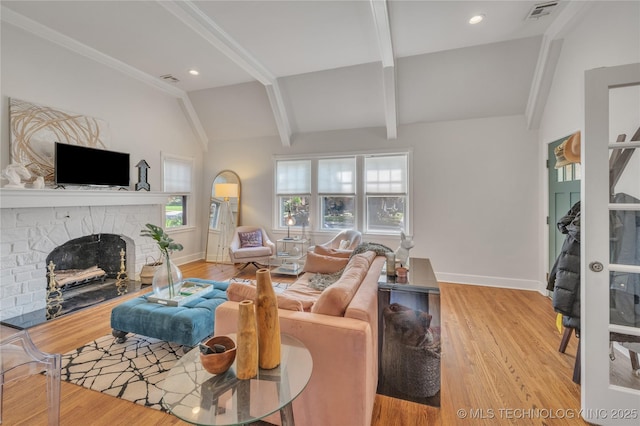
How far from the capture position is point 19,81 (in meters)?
3.06

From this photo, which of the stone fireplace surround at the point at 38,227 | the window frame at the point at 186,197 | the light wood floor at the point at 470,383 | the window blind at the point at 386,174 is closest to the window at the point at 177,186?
the window frame at the point at 186,197

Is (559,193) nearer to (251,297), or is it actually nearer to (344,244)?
(344,244)

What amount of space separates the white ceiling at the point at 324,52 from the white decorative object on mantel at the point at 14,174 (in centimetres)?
157

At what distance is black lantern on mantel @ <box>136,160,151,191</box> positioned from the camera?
14.3ft

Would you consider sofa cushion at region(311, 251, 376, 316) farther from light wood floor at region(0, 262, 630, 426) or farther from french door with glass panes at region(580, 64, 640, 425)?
french door with glass panes at region(580, 64, 640, 425)

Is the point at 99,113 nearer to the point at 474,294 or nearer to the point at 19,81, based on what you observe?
the point at 19,81

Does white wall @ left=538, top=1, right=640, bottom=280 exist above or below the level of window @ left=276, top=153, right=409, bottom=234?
above

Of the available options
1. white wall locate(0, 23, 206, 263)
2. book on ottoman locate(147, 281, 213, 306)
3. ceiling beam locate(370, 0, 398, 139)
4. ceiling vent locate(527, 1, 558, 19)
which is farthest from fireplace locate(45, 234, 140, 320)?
ceiling vent locate(527, 1, 558, 19)

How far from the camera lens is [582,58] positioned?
2834 mm

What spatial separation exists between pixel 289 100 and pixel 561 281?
14.3ft

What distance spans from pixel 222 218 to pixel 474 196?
15.6 ft

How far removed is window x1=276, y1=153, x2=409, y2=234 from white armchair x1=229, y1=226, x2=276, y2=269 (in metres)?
0.48

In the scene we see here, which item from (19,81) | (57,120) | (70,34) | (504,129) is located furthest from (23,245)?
(504,129)

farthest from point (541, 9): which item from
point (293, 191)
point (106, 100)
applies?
point (106, 100)
